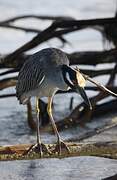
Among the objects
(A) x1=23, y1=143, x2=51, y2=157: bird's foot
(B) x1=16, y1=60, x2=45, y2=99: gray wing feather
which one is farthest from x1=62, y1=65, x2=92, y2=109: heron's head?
(A) x1=23, y1=143, x2=51, y2=157: bird's foot

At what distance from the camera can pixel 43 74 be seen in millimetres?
4477

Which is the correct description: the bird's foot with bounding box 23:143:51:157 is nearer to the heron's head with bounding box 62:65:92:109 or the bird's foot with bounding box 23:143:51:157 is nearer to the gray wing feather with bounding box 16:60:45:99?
the gray wing feather with bounding box 16:60:45:99

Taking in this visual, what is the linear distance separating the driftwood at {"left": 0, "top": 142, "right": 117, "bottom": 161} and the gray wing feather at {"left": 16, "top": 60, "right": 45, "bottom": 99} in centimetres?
41

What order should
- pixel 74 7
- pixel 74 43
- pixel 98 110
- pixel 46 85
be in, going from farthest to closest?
pixel 74 7, pixel 74 43, pixel 98 110, pixel 46 85

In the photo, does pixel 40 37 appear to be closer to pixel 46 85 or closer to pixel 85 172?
pixel 46 85

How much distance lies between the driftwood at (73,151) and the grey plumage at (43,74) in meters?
0.39

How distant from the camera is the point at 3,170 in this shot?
13.0 feet

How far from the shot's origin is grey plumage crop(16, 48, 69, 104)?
4320 mm

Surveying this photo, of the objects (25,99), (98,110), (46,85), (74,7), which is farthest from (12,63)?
(74,7)

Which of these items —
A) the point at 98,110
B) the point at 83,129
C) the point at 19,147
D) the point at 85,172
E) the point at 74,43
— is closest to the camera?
the point at 85,172

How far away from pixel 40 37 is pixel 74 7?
6.50 metres

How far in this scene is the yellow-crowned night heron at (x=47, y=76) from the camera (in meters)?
4.04

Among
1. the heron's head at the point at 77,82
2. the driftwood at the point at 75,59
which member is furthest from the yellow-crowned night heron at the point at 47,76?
the driftwood at the point at 75,59

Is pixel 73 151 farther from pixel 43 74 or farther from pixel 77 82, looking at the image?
pixel 77 82
